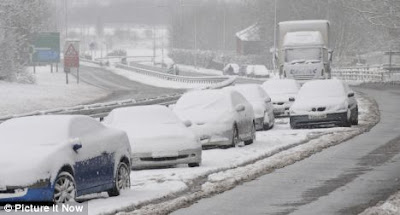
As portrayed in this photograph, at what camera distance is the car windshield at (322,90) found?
32031 millimetres

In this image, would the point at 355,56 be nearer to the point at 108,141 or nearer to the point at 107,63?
the point at 107,63

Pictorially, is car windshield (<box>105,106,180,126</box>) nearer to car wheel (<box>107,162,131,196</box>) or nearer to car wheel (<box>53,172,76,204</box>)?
car wheel (<box>107,162,131,196</box>)

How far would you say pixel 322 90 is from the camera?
32438 millimetres

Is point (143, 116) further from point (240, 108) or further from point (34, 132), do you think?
point (34, 132)

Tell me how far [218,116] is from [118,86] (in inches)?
2066

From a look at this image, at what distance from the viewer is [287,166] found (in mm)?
19750

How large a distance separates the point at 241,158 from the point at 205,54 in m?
112

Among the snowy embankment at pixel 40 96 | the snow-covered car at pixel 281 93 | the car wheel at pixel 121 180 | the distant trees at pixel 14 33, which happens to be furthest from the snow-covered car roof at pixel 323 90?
the distant trees at pixel 14 33

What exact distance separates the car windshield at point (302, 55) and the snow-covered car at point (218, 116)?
2280cm

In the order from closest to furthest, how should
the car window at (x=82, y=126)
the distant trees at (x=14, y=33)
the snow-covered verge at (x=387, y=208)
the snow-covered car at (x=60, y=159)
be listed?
the snow-covered verge at (x=387, y=208) < the snow-covered car at (x=60, y=159) < the car window at (x=82, y=126) < the distant trees at (x=14, y=33)

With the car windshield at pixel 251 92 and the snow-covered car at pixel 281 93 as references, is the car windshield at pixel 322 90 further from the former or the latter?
the snow-covered car at pixel 281 93

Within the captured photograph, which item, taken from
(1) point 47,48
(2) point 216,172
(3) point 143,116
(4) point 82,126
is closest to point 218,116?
(3) point 143,116

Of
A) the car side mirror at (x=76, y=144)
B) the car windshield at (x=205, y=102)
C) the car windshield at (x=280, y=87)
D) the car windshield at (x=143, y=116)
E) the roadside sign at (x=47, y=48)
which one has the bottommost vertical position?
the roadside sign at (x=47, y=48)

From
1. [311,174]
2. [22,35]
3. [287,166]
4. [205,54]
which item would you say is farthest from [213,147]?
[205,54]
